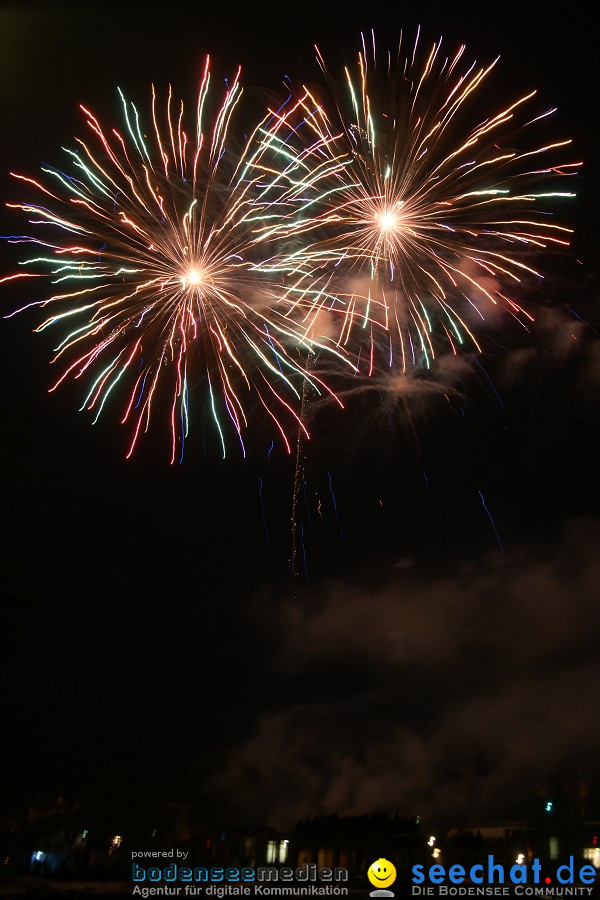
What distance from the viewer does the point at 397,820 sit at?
21.7 metres

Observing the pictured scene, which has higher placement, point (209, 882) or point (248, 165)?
point (248, 165)

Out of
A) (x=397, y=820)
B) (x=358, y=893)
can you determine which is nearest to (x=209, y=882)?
(x=358, y=893)

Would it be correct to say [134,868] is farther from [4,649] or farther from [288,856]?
[288,856]

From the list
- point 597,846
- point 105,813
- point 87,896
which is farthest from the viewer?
point 105,813

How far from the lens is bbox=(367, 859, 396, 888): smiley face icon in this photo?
1326 cm

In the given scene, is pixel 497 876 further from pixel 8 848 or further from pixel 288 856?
pixel 8 848

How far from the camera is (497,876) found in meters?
13.8

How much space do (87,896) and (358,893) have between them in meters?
4.47

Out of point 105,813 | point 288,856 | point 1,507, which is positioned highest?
point 1,507

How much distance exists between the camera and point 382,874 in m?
13.5

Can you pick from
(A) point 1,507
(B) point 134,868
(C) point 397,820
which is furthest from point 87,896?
(C) point 397,820

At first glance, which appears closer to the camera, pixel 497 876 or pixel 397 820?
pixel 497 876

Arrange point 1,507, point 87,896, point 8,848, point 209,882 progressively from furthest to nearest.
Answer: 1. point 8,848
2. point 1,507
3. point 209,882
4. point 87,896

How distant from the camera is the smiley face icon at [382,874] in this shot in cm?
1326
